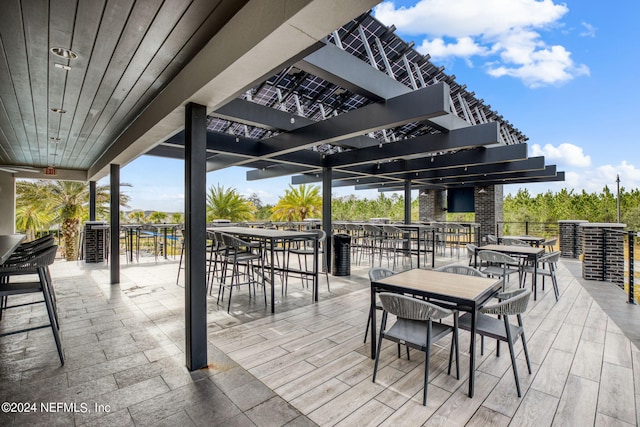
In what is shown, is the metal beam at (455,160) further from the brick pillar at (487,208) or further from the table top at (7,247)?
the brick pillar at (487,208)

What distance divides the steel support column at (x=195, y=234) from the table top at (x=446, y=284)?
57.2 inches

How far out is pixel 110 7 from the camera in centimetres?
172

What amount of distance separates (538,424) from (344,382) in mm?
1165

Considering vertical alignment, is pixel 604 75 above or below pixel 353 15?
above

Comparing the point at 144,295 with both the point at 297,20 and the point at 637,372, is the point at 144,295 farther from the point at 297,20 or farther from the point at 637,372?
the point at 637,372

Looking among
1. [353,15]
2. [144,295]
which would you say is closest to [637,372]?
[353,15]

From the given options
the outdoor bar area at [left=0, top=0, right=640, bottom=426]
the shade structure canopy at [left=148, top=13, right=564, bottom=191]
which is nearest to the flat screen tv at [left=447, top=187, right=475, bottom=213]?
the shade structure canopy at [left=148, top=13, right=564, bottom=191]

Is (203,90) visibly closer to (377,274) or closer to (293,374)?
(377,274)

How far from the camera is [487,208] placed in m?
12.3

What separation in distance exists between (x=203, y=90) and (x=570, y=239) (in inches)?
417

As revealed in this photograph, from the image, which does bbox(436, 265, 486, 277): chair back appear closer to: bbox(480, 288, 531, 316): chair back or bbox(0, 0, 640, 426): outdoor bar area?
bbox(0, 0, 640, 426): outdoor bar area

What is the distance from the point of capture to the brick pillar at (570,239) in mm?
8625

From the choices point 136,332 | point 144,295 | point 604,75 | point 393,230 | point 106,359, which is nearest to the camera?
point 106,359

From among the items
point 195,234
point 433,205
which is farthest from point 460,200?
point 195,234
